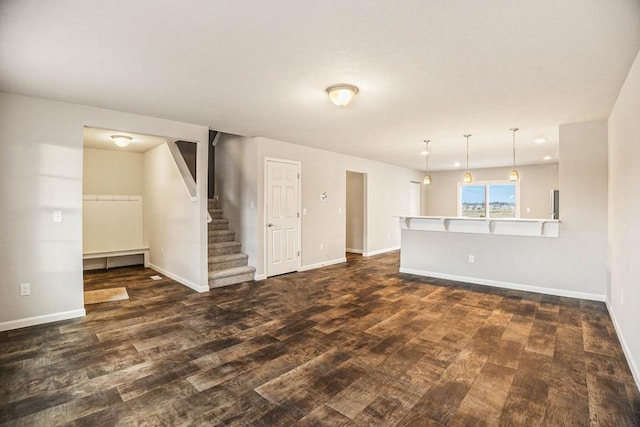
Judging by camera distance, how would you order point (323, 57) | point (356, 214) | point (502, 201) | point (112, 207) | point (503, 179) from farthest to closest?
point (502, 201), point (503, 179), point (356, 214), point (112, 207), point (323, 57)

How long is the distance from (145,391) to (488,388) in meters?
2.42

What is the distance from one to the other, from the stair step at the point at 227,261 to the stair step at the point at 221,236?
16.4 inches

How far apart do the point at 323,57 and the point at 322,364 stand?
2482 mm

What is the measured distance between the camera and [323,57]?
8.25ft

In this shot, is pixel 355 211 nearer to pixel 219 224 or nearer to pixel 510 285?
pixel 219 224

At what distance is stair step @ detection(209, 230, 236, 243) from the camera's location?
19.0 feet

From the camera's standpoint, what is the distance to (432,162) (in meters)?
8.62

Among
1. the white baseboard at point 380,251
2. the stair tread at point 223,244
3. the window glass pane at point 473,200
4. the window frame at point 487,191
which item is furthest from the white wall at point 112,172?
the window glass pane at point 473,200

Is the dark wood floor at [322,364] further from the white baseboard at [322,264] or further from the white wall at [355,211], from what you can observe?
the white wall at [355,211]

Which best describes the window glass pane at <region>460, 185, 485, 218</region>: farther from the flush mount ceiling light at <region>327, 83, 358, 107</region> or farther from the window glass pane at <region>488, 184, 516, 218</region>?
A: the flush mount ceiling light at <region>327, 83, 358, 107</region>

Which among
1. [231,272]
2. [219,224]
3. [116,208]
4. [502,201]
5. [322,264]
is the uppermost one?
[502,201]

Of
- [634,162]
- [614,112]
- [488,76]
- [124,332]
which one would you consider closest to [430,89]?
[488,76]

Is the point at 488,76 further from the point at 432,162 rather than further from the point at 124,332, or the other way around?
the point at 432,162

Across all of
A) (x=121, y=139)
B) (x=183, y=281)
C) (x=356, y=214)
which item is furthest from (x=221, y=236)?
(x=356, y=214)
